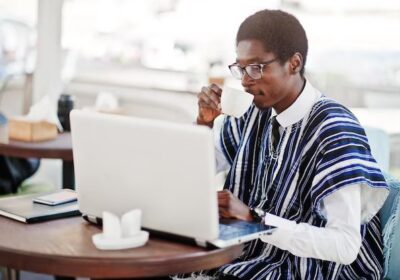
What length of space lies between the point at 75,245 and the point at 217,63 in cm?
290

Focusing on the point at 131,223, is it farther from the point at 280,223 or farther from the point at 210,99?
the point at 210,99

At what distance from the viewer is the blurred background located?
138 inches

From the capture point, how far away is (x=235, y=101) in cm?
192

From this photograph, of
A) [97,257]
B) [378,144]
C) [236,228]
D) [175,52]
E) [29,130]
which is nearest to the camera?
[97,257]

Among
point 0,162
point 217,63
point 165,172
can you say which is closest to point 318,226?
point 165,172

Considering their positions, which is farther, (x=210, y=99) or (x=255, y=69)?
(x=210, y=99)

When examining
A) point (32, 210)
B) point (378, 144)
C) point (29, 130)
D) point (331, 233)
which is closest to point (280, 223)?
point (331, 233)

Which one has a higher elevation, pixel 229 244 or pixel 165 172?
pixel 165 172

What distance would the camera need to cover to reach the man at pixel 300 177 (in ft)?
5.54

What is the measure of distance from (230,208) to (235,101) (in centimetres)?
40

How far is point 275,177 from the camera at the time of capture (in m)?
1.92

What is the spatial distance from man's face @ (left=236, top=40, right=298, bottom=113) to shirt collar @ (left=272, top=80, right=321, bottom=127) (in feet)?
0.09

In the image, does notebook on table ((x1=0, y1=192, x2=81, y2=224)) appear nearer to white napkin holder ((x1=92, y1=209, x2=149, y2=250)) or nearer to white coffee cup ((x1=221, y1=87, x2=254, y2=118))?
white napkin holder ((x1=92, y1=209, x2=149, y2=250))

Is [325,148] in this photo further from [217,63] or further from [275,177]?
[217,63]
